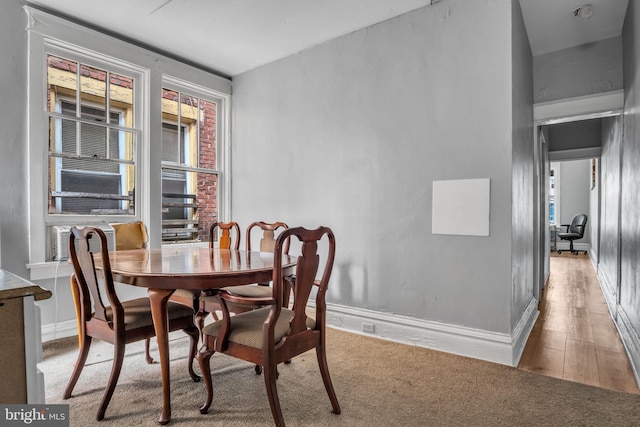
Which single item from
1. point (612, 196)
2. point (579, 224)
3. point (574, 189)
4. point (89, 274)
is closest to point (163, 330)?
point (89, 274)

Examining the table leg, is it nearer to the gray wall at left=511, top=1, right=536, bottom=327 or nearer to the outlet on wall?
the outlet on wall

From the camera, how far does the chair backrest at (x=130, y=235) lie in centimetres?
326

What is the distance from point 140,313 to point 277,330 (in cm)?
87

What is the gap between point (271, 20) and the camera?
328cm

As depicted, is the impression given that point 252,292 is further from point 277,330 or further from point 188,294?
point 277,330

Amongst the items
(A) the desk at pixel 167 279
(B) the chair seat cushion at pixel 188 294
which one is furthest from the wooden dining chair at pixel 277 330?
(B) the chair seat cushion at pixel 188 294

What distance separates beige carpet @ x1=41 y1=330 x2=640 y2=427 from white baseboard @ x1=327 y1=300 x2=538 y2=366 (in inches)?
3.6

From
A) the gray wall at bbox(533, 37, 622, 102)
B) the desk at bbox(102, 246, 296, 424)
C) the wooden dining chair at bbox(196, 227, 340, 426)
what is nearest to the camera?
the wooden dining chair at bbox(196, 227, 340, 426)

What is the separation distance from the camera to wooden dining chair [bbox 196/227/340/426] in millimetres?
1742

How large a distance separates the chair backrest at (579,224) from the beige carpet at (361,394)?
26.4 feet

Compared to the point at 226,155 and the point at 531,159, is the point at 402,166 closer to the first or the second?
the point at 531,159

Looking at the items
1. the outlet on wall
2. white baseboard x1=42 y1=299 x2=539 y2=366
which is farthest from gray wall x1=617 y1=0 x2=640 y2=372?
the outlet on wall

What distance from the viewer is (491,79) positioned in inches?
108

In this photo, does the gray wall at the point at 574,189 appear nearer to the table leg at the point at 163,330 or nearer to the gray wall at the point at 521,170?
the gray wall at the point at 521,170
